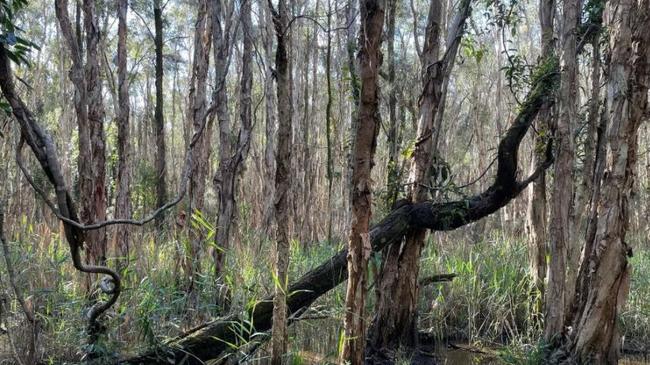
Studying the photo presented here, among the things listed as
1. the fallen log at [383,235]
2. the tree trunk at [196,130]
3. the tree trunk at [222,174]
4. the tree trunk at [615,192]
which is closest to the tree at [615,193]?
the tree trunk at [615,192]

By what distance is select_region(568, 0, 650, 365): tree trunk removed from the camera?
3.82 m

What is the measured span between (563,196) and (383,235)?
54.6 inches

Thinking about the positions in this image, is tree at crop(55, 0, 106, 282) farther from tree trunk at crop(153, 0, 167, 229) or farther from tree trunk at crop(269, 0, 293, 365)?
tree trunk at crop(153, 0, 167, 229)

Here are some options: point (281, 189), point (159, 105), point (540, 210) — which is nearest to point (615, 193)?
point (540, 210)

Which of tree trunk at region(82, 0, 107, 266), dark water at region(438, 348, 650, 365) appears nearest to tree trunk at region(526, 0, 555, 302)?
dark water at region(438, 348, 650, 365)

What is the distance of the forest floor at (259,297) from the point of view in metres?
4.06

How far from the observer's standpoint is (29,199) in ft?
31.1

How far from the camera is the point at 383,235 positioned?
4430 mm

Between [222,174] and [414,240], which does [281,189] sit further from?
[414,240]

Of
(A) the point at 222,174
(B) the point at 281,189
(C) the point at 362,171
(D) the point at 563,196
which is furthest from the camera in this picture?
(A) the point at 222,174

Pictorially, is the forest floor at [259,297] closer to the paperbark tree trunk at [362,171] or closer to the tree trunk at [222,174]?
the tree trunk at [222,174]

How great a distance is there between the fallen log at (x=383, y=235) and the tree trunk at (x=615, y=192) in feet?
2.00

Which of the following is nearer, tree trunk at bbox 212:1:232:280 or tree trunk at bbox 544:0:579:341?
tree trunk at bbox 544:0:579:341

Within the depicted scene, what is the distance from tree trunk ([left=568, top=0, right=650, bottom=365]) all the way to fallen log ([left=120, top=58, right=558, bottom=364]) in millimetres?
610
